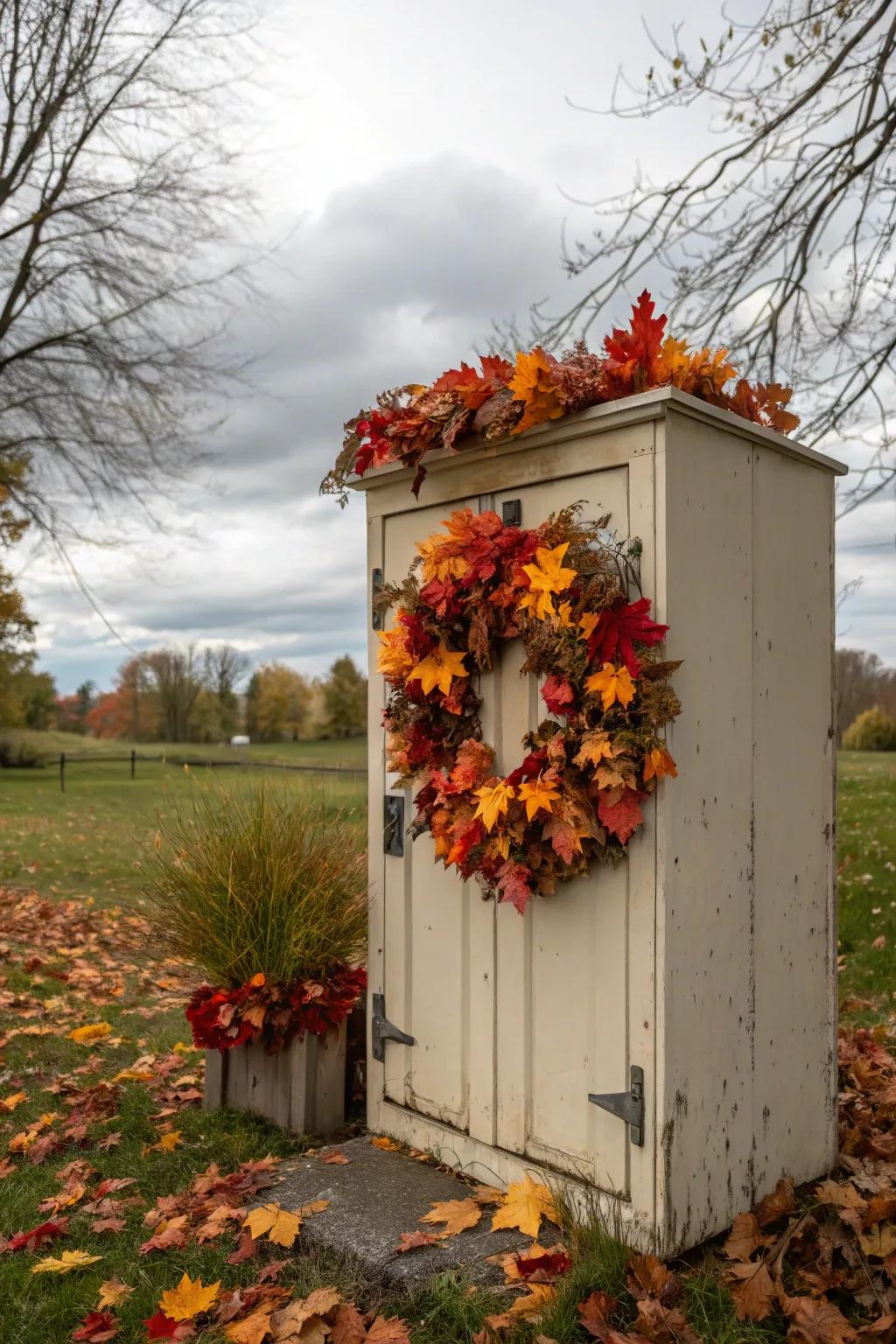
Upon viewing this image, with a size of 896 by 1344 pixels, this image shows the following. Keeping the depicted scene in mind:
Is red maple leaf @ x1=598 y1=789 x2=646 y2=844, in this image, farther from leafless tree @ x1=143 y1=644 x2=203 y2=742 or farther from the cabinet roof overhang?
leafless tree @ x1=143 y1=644 x2=203 y2=742

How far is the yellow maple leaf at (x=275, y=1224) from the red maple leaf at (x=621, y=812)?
1549 millimetres

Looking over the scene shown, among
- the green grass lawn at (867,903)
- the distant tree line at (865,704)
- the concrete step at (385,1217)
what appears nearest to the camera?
the concrete step at (385,1217)

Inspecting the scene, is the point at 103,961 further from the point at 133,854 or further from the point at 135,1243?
the point at 133,854

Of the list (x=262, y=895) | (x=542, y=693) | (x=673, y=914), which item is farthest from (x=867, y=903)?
(x=542, y=693)

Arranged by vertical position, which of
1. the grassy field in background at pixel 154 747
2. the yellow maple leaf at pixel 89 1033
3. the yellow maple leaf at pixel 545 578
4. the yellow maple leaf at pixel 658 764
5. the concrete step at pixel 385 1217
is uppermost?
the yellow maple leaf at pixel 545 578

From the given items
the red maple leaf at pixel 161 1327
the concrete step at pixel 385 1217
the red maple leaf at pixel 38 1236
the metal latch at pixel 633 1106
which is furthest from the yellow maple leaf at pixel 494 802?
the red maple leaf at pixel 38 1236

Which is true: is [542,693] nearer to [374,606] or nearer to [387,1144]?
[374,606]

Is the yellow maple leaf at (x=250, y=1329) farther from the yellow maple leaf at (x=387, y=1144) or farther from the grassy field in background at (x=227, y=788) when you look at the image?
the grassy field in background at (x=227, y=788)

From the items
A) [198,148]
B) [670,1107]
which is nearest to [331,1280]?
[670,1107]

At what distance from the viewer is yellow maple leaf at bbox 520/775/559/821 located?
2867 millimetres

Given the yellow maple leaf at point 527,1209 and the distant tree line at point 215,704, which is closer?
the yellow maple leaf at point 527,1209

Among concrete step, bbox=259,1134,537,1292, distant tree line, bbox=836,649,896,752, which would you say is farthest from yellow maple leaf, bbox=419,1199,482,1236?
distant tree line, bbox=836,649,896,752

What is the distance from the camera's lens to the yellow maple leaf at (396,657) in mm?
3346

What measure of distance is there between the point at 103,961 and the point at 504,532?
5648 mm
